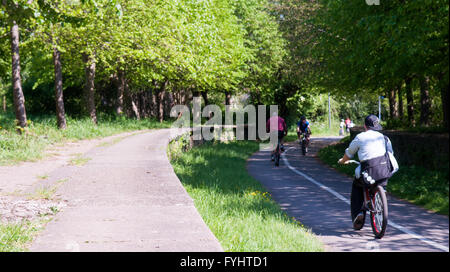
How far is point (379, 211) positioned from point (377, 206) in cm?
12

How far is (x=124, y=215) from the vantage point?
17.9 ft

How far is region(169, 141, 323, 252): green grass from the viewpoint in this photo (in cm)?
497

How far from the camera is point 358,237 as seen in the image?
557cm

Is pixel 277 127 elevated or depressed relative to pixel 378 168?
elevated

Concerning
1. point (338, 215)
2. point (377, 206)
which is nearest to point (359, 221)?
point (377, 206)

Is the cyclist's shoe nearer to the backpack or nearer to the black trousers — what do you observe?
the black trousers

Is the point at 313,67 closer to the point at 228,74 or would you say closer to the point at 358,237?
the point at 228,74

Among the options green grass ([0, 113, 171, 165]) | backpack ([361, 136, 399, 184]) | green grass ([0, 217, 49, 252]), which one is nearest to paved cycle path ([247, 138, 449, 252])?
backpack ([361, 136, 399, 184])

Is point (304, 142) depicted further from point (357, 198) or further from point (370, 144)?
point (370, 144)

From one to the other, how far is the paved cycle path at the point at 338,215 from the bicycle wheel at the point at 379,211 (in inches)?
4.7

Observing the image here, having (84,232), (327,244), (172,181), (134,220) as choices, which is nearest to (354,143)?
(327,244)

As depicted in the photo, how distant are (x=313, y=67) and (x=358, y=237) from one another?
17787mm

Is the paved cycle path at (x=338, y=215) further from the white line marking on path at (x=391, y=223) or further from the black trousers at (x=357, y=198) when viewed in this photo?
the black trousers at (x=357, y=198)

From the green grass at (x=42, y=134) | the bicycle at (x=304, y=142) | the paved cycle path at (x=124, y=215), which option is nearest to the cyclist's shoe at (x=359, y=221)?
the paved cycle path at (x=124, y=215)
